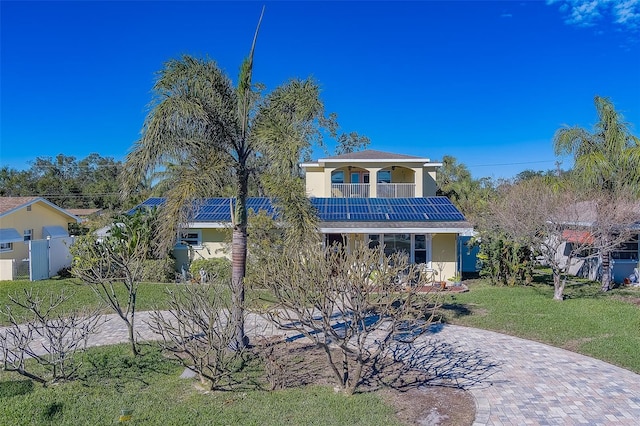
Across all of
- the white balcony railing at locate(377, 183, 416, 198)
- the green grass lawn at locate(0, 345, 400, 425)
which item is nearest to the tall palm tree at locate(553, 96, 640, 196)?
the white balcony railing at locate(377, 183, 416, 198)

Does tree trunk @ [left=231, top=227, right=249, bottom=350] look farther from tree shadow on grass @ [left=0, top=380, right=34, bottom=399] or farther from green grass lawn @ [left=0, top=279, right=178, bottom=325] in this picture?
green grass lawn @ [left=0, top=279, right=178, bottom=325]

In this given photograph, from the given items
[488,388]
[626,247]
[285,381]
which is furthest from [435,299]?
[626,247]

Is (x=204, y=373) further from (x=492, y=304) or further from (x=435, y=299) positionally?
(x=492, y=304)

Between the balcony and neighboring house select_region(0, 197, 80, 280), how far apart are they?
1575 centimetres

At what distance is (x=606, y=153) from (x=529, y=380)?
13.2m

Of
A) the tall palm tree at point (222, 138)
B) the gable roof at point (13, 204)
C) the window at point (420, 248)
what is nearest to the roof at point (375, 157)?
the window at point (420, 248)

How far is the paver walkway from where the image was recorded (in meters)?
6.98

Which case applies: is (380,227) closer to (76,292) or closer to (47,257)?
(76,292)

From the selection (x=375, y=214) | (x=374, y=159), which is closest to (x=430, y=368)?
(x=375, y=214)

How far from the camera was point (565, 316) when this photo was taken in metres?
13.4

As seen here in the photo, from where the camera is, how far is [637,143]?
56.6 ft

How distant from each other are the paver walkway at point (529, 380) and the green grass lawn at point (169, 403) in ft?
5.48

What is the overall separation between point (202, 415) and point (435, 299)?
4.64 m

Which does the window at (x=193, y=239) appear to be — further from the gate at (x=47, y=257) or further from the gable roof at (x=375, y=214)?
the gate at (x=47, y=257)
